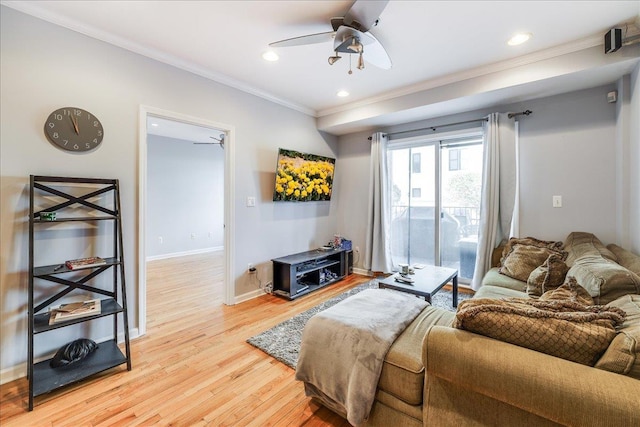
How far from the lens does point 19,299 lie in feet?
6.32

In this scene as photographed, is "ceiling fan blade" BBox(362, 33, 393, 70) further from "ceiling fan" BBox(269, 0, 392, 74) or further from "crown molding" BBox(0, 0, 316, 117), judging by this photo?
"crown molding" BBox(0, 0, 316, 117)

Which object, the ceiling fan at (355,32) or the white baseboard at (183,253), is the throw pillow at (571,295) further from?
the white baseboard at (183,253)

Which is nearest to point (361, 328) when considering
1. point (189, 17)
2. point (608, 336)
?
point (608, 336)

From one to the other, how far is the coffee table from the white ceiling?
7.10 feet

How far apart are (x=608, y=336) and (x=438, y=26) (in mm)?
2301

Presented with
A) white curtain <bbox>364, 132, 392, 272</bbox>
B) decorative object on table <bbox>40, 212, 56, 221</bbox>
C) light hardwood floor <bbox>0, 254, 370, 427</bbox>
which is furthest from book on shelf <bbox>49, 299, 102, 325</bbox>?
white curtain <bbox>364, 132, 392, 272</bbox>

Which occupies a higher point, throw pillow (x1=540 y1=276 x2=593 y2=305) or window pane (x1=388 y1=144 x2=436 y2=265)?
window pane (x1=388 y1=144 x2=436 y2=265)

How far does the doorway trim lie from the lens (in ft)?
8.16

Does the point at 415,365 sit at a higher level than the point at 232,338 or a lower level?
higher

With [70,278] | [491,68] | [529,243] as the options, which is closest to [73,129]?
[70,278]

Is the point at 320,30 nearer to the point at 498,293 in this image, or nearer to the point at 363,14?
the point at 363,14

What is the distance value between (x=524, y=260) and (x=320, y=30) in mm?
2894

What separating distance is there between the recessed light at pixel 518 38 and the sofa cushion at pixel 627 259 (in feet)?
6.44

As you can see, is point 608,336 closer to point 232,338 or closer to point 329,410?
point 329,410
